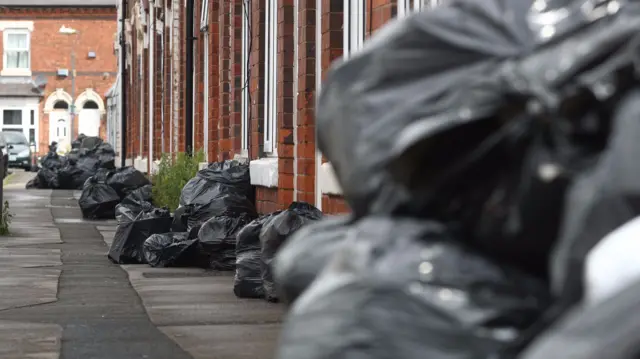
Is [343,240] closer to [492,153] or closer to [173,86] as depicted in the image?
→ [492,153]

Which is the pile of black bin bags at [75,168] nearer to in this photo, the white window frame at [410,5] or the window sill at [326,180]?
the window sill at [326,180]

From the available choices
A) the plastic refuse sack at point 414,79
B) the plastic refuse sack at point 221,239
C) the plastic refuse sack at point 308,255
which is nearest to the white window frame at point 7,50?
the plastic refuse sack at point 221,239

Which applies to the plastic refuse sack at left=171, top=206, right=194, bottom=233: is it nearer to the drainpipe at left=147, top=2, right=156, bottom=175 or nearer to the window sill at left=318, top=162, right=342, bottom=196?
the window sill at left=318, top=162, right=342, bottom=196

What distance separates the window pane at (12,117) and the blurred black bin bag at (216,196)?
4855 centimetres

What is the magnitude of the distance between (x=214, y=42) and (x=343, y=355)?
15.3 metres

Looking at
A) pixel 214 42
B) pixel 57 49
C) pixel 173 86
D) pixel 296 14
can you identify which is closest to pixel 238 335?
pixel 296 14

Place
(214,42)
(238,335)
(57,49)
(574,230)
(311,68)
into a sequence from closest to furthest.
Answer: (574,230) < (238,335) < (311,68) < (214,42) < (57,49)

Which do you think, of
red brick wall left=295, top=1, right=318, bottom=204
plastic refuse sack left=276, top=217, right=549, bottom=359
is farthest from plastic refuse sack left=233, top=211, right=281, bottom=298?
plastic refuse sack left=276, top=217, right=549, bottom=359

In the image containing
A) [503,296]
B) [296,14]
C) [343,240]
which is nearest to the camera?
[503,296]

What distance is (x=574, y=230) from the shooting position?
6.87 ft

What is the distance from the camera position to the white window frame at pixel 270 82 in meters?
12.8

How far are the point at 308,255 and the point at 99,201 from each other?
63.8ft

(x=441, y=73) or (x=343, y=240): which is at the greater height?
(x=441, y=73)

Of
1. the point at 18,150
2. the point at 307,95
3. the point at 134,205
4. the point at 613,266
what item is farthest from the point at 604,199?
the point at 18,150
